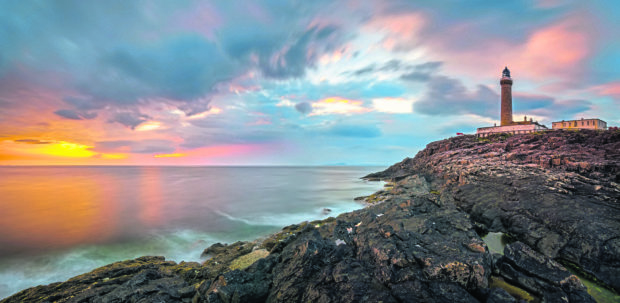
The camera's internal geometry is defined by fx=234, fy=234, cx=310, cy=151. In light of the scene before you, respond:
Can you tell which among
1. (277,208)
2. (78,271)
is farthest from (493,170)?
(78,271)

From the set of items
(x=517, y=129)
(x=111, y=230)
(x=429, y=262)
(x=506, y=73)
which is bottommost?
(x=111, y=230)

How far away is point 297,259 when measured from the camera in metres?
6.92

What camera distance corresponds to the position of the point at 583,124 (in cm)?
4372

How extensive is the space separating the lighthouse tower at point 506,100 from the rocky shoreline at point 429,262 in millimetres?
48177

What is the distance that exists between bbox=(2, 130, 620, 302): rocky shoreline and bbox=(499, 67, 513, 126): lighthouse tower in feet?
158

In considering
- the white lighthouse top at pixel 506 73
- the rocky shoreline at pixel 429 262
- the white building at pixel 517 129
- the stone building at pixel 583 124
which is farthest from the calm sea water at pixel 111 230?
the white lighthouse top at pixel 506 73

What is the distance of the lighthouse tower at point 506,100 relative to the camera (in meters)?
54.9

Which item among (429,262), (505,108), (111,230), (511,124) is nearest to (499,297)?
(429,262)

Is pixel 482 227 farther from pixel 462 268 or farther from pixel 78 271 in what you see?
pixel 78 271

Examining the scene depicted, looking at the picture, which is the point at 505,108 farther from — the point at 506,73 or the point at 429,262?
the point at 429,262

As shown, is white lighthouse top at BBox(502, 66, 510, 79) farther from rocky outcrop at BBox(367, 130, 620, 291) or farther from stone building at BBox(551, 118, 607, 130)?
rocky outcrop at BBox(367, 130, 620, 291)

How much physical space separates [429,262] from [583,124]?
61.5 metres

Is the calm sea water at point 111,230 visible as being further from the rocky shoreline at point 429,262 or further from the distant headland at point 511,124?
the distant headland at point 511,124

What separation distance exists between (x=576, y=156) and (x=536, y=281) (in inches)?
754
